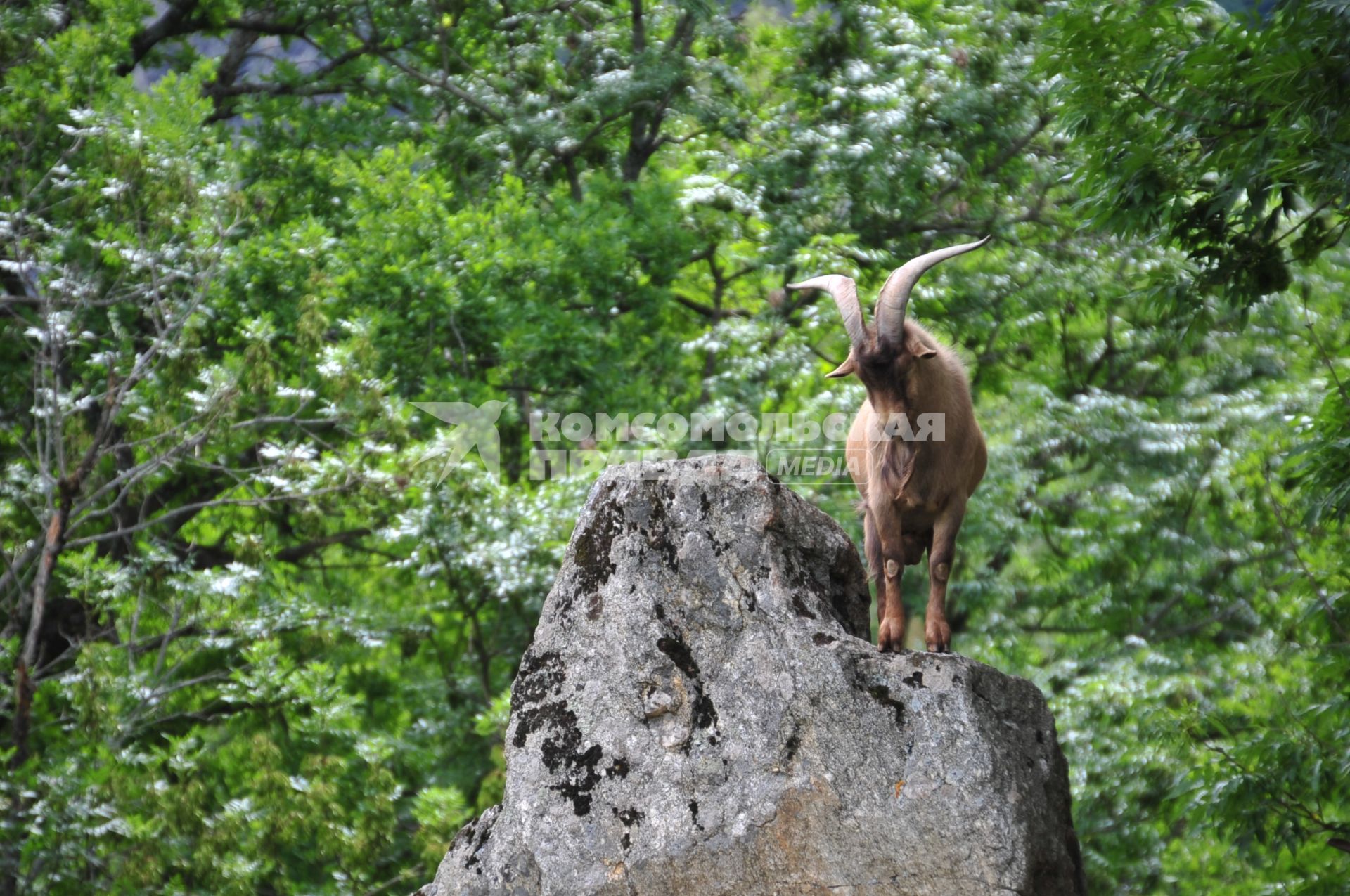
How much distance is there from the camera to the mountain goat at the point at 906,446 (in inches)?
209

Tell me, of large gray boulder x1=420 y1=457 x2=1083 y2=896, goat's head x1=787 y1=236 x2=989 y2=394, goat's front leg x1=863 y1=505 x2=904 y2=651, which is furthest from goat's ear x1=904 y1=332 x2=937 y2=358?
large gray boulder x1=420 y1=457 x2=1083 y2=896

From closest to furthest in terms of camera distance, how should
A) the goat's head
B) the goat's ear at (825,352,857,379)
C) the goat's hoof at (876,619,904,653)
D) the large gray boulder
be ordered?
the large gray boulder
the goat's head
the goat's ear at (825,352,857,379)
the goat's hoof at (876,619,904,653)

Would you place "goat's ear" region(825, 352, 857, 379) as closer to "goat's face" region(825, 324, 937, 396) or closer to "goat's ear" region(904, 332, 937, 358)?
"goat's face" region(825, 324, 937, 396)

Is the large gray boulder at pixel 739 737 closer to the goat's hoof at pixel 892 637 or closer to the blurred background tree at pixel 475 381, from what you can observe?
the goat's hoof at pixel 892 637

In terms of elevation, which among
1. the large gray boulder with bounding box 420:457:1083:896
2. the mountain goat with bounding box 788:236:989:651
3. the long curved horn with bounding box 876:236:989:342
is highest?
the long curved horn with bounding box 876:236:989:342

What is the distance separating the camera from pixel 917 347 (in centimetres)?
535

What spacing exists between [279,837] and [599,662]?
20.6 feet

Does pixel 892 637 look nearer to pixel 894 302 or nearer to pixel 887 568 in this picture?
pixel 887 568

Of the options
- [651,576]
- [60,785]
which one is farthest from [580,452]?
[651,576]

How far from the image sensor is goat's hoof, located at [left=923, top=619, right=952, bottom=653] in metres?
5.58

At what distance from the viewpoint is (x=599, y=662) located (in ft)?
18.3

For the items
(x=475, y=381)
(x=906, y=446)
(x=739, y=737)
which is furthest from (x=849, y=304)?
(x=475, y=381)

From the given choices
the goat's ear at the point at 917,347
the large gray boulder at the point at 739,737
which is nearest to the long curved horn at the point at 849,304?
the goat's ear at the point at 917,347

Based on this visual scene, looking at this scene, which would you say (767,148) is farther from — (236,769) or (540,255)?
(236,769)
